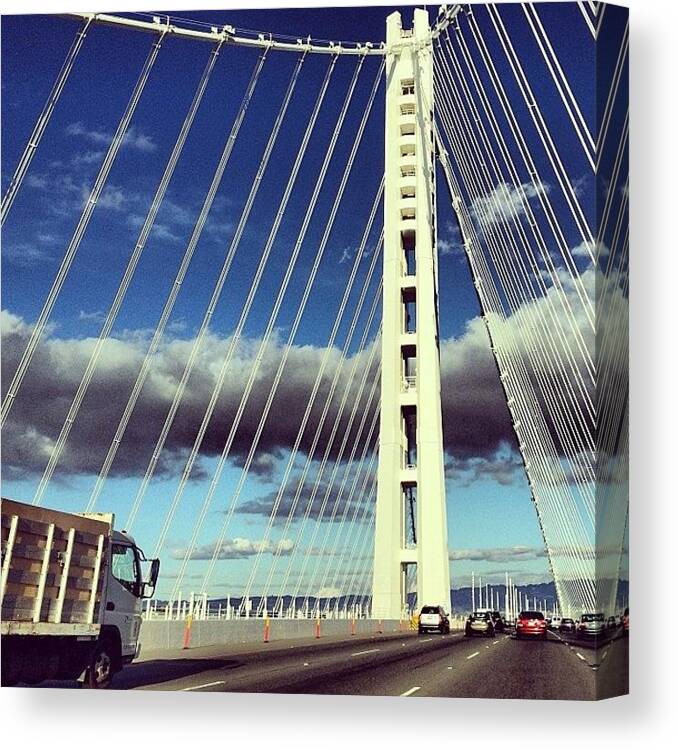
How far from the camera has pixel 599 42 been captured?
15.5 m

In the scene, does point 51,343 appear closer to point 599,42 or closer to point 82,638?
point 82,638

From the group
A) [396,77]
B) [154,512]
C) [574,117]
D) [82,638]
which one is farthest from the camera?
[396,77]

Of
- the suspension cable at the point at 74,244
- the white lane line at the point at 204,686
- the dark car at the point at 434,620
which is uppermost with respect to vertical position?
the suspension cable at the point at 74,244

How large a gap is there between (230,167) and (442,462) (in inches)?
389

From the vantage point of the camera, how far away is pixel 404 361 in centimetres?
3125

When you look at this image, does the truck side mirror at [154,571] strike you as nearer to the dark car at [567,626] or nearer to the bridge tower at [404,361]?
the dark car at [567,626]

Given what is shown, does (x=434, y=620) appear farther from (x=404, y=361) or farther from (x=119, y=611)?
(x=119, y=611)

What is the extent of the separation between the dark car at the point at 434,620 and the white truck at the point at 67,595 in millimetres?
9317

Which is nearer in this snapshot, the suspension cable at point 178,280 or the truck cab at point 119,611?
the truck cab at point 119,611

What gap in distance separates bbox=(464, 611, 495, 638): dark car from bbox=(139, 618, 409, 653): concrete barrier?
2.83 meters

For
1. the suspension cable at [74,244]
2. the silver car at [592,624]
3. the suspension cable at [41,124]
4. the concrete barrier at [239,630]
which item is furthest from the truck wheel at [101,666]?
the suspension cable at [41,124]

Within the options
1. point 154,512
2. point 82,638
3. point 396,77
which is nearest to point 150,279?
point 154,512

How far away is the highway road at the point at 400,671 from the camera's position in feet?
50.3

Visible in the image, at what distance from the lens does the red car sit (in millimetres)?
18406
